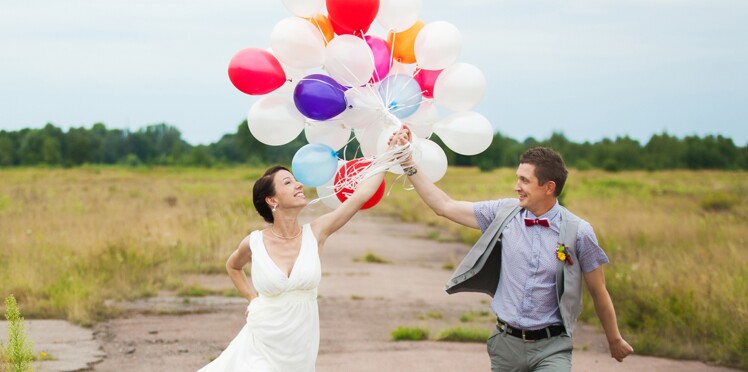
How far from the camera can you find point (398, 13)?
5238mm

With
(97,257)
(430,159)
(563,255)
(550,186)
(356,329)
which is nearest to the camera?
(563,255)

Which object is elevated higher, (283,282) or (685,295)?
(283,282)

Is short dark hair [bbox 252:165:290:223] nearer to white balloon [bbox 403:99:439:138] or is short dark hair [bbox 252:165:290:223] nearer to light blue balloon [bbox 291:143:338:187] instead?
light blue balloon [bbox 291:143:338:187]

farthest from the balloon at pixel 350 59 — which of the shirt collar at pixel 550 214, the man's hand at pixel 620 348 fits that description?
the man's hand at pixel 620 348

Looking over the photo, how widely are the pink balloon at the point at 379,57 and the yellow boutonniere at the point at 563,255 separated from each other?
4.84ft

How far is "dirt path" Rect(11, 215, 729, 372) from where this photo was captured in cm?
841

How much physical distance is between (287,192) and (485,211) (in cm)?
108

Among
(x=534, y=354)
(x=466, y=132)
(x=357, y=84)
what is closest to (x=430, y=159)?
(x=466, y=132)

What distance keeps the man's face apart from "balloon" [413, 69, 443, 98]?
38.9 inches

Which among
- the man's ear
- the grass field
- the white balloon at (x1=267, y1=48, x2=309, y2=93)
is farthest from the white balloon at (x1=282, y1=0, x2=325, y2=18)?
the grass field

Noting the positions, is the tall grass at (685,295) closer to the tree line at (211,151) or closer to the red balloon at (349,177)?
the red balloon at (349,177)

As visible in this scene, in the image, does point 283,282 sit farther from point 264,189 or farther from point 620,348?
point 620,348

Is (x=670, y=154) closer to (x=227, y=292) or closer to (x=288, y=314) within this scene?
(x=227, y=292)

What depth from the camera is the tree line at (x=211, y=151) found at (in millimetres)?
A: 71500
